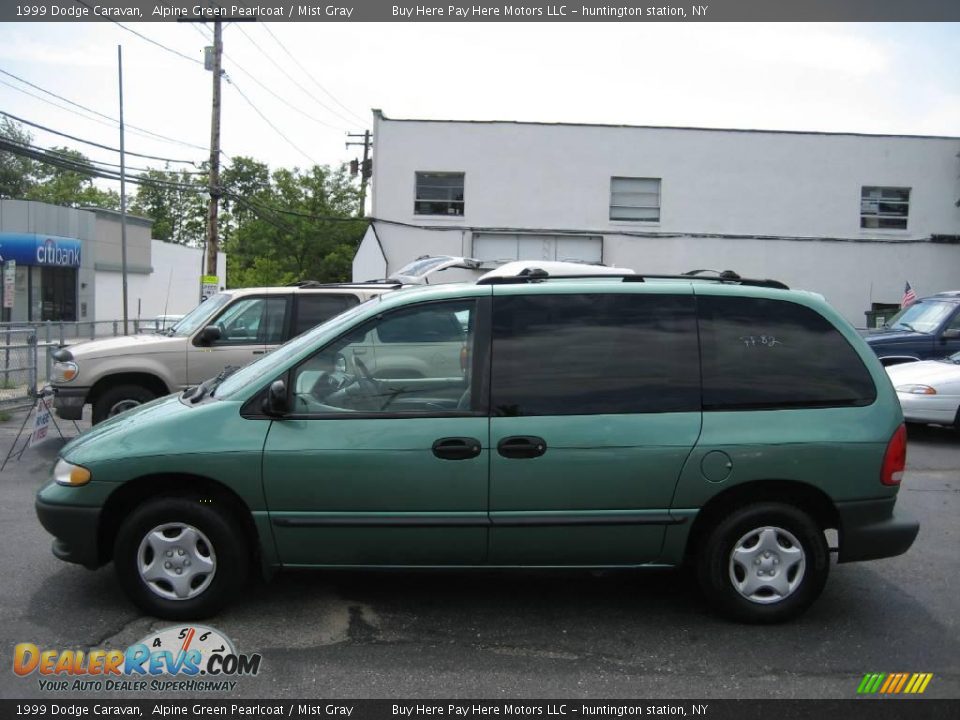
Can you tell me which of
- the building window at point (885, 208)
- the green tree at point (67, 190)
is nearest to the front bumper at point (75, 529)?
the building window at point (885, 208)

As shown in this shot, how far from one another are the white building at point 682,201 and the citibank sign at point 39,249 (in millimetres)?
18503

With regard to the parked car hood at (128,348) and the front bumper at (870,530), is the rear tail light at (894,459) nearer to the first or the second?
the front bumper at (870,530)

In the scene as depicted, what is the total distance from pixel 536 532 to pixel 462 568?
1.47ft

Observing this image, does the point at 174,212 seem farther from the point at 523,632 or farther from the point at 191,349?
the point at 523,632

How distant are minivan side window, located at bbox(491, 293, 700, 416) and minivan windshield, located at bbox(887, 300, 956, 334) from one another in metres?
10.2

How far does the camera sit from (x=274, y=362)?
4691 mm

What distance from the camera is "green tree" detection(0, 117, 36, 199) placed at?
70.2m

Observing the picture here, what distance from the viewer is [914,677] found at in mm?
3967

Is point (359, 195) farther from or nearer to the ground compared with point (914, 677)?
farther from the ground

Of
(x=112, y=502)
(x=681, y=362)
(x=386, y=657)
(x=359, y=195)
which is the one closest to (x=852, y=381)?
(x=681, y=362)

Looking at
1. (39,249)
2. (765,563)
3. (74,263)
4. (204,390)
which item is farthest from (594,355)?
(74,263)

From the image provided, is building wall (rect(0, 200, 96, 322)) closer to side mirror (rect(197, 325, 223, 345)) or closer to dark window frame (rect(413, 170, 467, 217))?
dark window frame (rect(413, 170, 467, 217))

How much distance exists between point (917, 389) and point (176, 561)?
9037 mm
